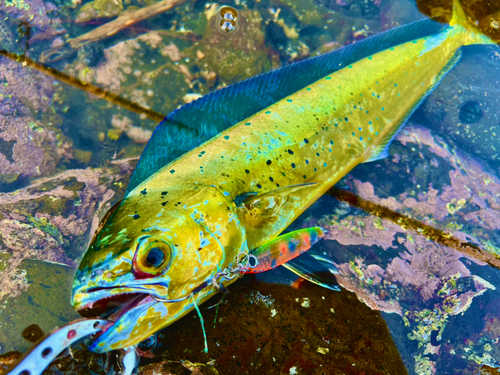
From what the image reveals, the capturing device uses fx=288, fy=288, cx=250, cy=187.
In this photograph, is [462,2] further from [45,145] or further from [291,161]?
[45,145]

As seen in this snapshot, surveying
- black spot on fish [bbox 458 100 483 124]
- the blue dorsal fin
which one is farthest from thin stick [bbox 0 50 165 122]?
black spot on fish [bbox 458 100 483 124]

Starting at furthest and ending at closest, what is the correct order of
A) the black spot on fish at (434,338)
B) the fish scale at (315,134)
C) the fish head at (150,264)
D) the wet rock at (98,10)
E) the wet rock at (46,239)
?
the wet rock at (98,10) < the black spot on fish at (434,338) < the fish scale at (315,134) < the wet rock at (46,239) < the fish head at (150,264)

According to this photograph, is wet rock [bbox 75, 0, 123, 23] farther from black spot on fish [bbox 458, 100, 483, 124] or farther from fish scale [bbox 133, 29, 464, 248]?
black spot on fish [bbox 458, 100, 483, 124]

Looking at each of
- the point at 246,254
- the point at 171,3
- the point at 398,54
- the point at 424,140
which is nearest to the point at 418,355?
the point at 246,254

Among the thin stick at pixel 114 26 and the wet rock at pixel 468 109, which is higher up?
the thin stick at pixel 114 26

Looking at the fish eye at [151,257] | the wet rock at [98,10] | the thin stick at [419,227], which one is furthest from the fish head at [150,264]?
the wet rock at [98,10]

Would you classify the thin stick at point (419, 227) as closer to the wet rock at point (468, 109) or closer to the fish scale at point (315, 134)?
the fish scale at point (315, 134)
